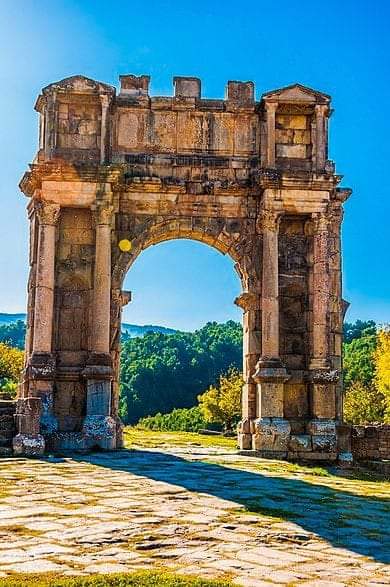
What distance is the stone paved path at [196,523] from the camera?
5.84m

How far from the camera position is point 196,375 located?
63.9 meters

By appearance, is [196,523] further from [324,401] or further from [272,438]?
[324,401]

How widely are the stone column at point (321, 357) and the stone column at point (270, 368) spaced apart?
26.6 inches

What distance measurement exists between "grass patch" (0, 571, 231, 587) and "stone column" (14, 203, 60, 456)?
974 centimetres

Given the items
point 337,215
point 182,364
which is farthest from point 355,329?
point 337,215

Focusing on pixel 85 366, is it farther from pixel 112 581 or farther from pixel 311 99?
pixel 112 581

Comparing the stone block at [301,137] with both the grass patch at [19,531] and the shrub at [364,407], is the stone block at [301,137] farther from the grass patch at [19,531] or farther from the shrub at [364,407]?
the shrub at [364,407]

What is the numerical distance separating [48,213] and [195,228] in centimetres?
313

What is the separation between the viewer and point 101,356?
1636cm

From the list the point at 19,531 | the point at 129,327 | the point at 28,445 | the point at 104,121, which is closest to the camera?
the point at 19,531

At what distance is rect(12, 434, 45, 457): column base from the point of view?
1457 cm

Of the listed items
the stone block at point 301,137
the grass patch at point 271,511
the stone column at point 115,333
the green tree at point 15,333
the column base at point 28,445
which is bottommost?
the grass patch at point 271,511

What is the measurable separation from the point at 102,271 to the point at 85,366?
6.52 feet

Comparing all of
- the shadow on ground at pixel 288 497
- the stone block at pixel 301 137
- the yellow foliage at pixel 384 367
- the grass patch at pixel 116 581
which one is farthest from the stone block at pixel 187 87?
the yellow foliage at pixel 384 367
